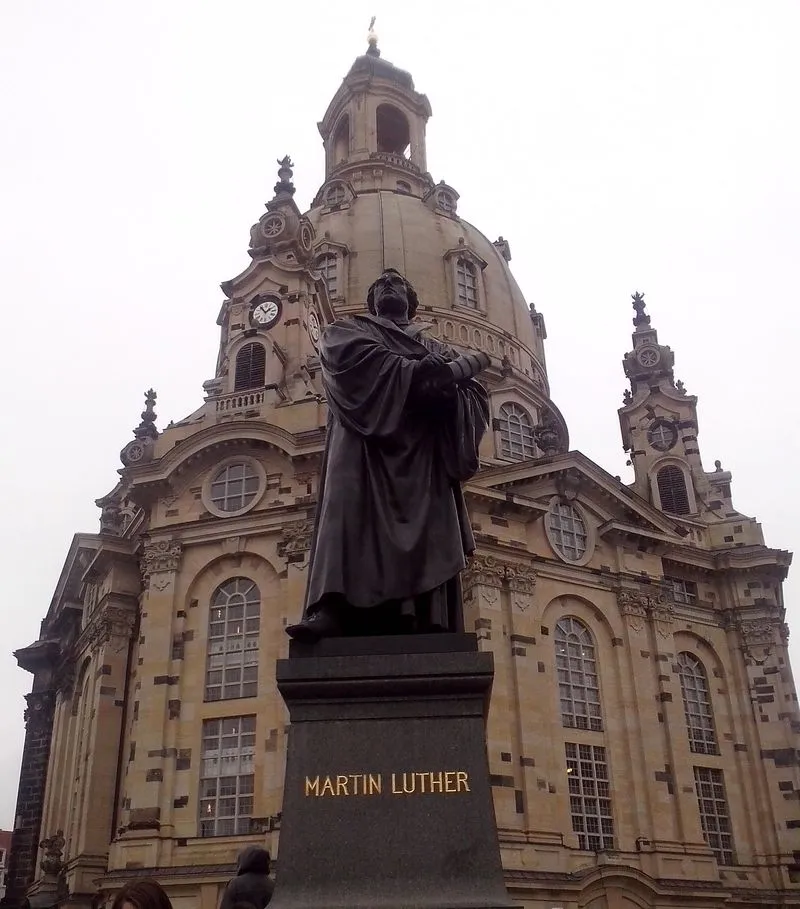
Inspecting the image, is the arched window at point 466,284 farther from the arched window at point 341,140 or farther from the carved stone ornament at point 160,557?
the carved stone ornament at point 160,557

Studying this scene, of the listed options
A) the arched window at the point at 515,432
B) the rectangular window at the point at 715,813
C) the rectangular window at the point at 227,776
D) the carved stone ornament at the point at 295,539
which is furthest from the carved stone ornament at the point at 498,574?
the arched window at the point at 515,432

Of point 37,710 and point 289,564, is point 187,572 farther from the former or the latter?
point 37,710

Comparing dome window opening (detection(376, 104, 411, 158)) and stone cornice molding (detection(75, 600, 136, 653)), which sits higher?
dome window opening (detection(376, 104, 411, 158))

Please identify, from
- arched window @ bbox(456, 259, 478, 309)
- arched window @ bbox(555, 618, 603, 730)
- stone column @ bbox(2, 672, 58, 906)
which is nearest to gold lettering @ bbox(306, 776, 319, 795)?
arched window @ bbox(555, 618, 603, 730)

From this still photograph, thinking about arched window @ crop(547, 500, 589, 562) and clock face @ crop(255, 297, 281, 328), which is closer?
arched window @ crop(547, 500, 589, 562)

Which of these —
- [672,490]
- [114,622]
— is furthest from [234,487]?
[672,490]

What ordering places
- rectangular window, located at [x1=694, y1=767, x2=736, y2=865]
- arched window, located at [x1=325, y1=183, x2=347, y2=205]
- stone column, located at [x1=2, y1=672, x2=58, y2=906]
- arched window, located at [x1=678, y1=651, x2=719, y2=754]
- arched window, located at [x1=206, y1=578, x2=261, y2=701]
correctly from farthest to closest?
arched window, located at [x1=325, y1=183, x2=347, y2=205]
stone column, located at [x1=2, y1=672, x2=58, y2=906]
arched window, located at [x1=678, y1=651, x2=719, y2=754]
rectangular window, located at [x1=694, y1=767, x2=736, y2=865]
arched window, located at [x1=206, y1=578, x2=261, y2=701]

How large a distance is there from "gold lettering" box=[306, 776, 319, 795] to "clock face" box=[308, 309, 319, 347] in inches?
1311

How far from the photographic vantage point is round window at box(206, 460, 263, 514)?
33344 mm

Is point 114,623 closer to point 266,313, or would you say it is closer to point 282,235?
point 266,313

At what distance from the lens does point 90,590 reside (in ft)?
134

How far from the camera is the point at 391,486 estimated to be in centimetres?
801

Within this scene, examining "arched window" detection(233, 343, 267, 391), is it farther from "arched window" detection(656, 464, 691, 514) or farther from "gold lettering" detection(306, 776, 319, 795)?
"gold lettering" detection(306, 776, 319, 795)

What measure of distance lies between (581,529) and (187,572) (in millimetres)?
14608
